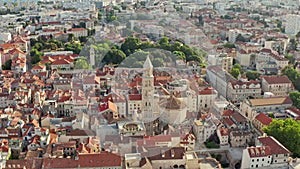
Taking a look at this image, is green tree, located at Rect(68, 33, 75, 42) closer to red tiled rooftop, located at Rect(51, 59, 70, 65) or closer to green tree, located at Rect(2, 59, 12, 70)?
red tiled rooftop, located at Rect(51, 59, 70, 65)

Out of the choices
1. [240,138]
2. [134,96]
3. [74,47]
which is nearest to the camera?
[240,138]

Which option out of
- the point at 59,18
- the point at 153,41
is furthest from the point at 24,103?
the point at 59,18

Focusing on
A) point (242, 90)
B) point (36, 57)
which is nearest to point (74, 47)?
point (36, 57)

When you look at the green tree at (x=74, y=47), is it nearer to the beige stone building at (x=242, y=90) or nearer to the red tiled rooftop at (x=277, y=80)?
the beige stone building at (x=242, y=90)

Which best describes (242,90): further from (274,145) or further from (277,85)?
(274,145)

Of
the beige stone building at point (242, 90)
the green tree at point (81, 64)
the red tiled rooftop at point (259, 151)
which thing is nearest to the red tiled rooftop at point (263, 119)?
the red tiled rooftop at point (259, 151)

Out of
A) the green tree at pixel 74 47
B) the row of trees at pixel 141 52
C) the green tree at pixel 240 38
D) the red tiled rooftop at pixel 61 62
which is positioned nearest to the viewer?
the row of trees at pixel 141 52

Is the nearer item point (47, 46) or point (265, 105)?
point (265, 105)

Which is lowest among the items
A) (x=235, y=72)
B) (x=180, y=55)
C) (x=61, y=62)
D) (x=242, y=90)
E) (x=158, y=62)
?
(x=242, y=90)

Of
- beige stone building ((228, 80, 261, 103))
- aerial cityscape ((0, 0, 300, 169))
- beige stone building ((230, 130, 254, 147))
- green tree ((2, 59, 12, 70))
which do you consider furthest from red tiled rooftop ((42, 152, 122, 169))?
green tree ((2, 59, 12, 70))

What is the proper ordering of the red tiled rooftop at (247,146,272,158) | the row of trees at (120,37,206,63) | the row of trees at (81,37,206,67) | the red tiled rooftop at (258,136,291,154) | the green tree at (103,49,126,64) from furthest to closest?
the row of trees at (120,37,206,63), the green tree at (103,49,126,64), the row of trees at (81,37,206,67), the red tiled rooftop at (258,136,291,154), the red tiled rooftop at (247,146,272,158)
